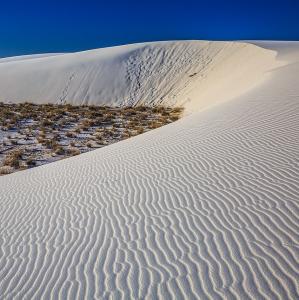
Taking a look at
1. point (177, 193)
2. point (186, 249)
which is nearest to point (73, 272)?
point (186, 249)

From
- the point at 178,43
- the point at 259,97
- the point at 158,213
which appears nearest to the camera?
the point at 158,213

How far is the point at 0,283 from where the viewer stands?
401cm

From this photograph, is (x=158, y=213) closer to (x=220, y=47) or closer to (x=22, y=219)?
(x=22, y=219)

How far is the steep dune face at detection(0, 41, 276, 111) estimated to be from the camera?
30728 mm

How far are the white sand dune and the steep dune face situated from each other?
1922 cm

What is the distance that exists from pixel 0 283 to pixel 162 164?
4.39m

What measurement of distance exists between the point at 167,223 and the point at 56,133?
13141 mm

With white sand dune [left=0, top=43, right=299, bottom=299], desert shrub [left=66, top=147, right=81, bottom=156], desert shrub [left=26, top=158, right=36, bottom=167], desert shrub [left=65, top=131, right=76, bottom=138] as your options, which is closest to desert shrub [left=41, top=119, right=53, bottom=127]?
desert shrub [left=65, top=131, right=76, bottom=138]

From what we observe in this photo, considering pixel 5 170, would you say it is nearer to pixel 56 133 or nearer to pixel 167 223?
pixel 56 133

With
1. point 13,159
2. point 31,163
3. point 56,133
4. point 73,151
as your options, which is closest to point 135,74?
point 56,133

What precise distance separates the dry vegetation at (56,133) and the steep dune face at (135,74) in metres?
8.45

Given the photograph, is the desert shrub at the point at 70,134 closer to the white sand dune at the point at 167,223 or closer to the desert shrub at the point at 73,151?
the desert shrub at the point at 73,151

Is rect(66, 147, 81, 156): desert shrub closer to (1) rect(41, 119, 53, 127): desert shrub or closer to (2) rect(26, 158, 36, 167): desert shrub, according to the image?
(2) rect(26, 158, 36, 167): desert shrub

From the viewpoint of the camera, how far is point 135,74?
3603 centimetres
